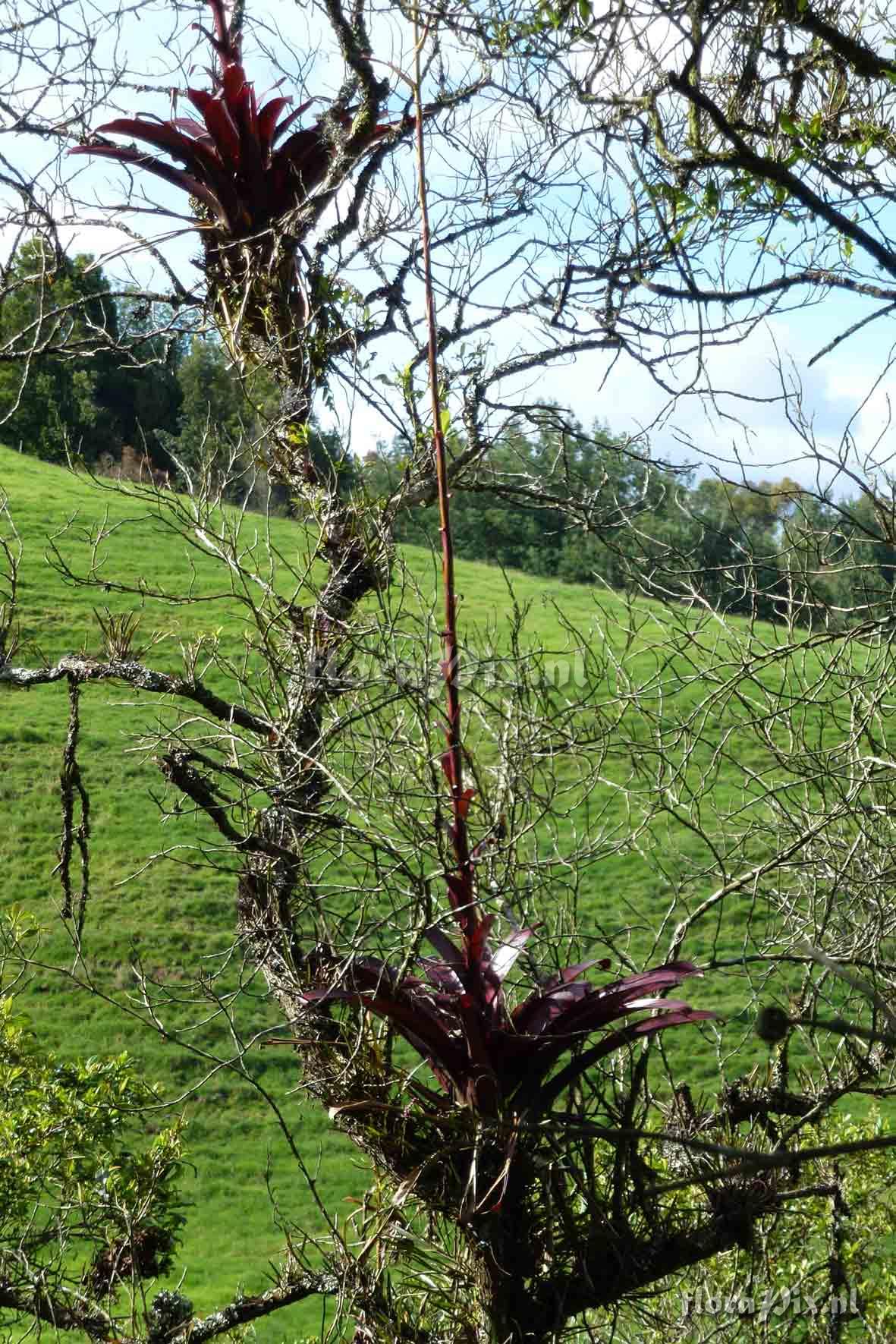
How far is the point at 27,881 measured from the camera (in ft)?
46.4

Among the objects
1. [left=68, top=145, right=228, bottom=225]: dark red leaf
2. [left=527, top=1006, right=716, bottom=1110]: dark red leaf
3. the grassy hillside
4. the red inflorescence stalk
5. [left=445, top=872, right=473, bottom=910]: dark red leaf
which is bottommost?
Result: the grassy hillside

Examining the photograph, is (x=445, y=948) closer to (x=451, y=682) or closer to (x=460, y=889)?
(x=460, y=889)

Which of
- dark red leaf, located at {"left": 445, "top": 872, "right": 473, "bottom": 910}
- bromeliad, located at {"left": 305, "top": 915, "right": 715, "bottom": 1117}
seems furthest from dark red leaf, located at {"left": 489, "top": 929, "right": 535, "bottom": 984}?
dark red leaf, located at {"left": 445, "top": 872, "right": 473, "bottom": 910}

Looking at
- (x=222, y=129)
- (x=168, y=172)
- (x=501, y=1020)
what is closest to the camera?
(x=501, y=1020)

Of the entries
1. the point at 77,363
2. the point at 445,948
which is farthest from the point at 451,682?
the point at 77,363

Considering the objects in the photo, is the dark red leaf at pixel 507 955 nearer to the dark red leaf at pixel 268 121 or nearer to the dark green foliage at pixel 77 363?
the dark green foliage at pixel 77 363

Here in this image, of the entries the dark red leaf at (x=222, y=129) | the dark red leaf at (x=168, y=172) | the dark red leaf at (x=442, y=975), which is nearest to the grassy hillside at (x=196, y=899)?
the dark red leaf at (x=168, y=172)

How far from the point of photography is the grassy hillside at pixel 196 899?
8125 mm

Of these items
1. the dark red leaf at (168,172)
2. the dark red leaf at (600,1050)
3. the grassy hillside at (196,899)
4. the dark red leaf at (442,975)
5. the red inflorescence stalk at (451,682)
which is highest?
the dark red leaf at (168,172)

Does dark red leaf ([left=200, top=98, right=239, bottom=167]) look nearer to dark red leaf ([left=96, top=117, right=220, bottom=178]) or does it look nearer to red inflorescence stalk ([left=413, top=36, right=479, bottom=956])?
dark red leaf ([left=96, top=117, right=220, bottom=178])

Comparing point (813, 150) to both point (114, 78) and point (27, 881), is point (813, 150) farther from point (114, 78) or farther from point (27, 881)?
point (27, 881)

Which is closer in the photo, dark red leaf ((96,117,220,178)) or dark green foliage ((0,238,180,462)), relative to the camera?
dark red leaf ((96,117,220,178))

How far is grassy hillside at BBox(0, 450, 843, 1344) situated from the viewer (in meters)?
8.12

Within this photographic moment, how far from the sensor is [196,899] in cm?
1428
